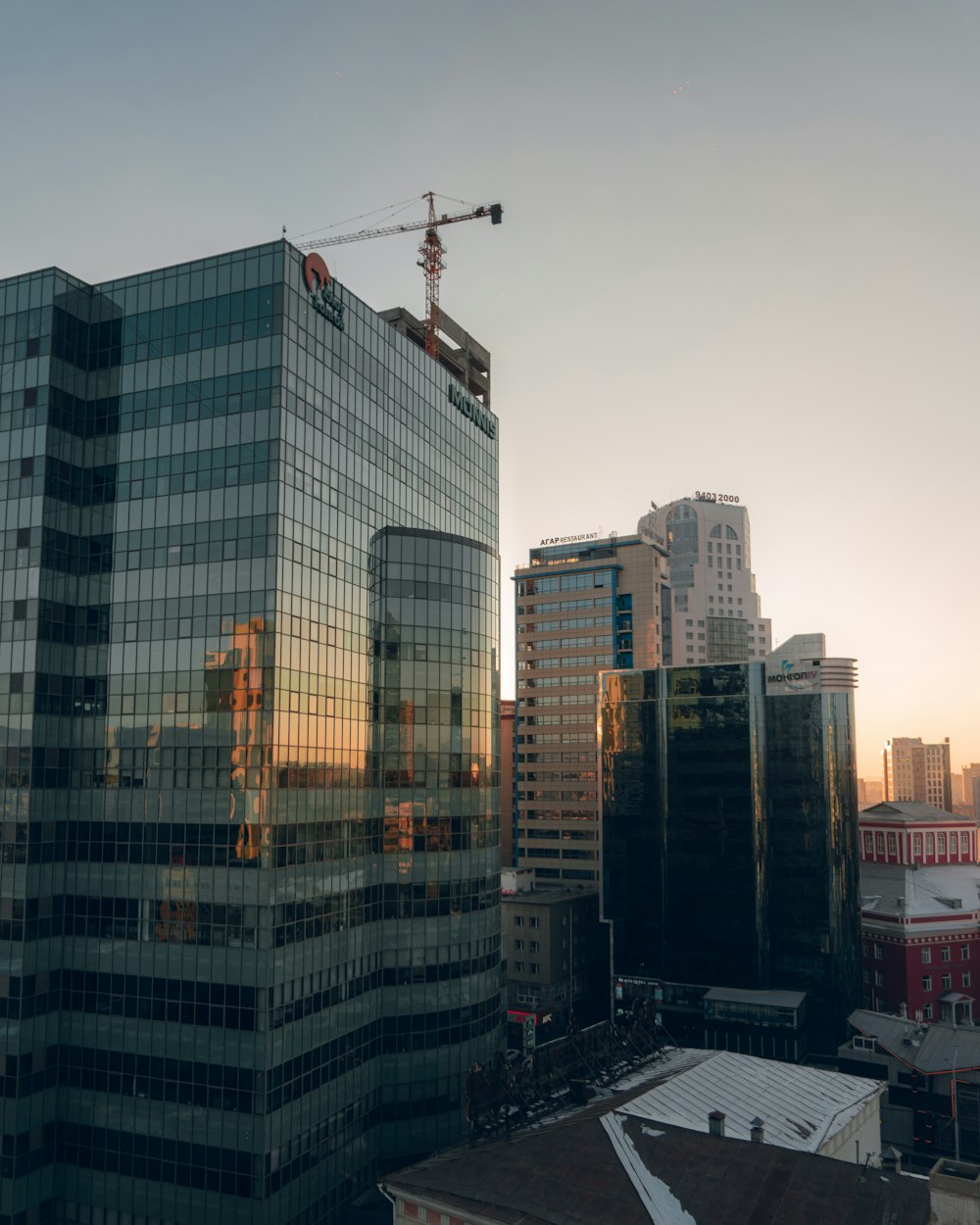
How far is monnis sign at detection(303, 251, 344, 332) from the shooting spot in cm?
8000

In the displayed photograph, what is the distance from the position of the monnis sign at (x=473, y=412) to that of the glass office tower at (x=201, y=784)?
21.7 metres

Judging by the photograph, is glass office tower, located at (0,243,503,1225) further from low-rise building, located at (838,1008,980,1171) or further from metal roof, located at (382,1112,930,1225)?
low-rise building, located at (838,1008,980,1171)

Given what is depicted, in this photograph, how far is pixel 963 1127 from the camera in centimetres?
10381

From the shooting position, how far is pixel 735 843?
134375 millimetres

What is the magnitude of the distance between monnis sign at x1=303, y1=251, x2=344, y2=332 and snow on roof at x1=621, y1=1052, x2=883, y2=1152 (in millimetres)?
68704

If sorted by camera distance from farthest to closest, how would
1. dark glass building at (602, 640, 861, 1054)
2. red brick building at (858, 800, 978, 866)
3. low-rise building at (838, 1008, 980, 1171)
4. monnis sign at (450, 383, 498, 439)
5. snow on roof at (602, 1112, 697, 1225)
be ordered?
red brick building at (858, 800, 978, 866)
dark glass building at (602, 640, 861, 1054)
monnis sign at (450, 383, 498, 439)
low-rise building at (838, 1008, 980, 1171)
snow on roof at (602, 1112, 697, 1225)

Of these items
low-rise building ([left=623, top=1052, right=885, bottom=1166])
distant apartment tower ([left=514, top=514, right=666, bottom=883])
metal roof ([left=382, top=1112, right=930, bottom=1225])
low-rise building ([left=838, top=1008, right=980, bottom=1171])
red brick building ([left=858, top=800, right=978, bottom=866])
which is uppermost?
distant apartment tower ([left=514, top=514, right=666, bottom=883])

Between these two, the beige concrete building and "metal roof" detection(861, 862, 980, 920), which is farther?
the beige concrete building

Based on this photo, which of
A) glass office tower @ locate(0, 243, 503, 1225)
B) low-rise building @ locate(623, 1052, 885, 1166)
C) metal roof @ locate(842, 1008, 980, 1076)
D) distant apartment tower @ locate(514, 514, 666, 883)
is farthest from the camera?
distant apartment tower @ locate(514, 514, 666, 883)

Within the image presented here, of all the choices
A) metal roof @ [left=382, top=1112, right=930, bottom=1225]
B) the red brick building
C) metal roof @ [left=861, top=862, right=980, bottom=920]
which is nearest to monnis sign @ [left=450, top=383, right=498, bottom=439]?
metal roof @ [left=382, top=1112, right=930, bottom=1225]

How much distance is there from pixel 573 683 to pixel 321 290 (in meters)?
123

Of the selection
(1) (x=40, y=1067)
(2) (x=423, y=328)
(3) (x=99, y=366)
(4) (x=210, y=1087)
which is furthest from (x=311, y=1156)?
(2) (x=423, y=328)

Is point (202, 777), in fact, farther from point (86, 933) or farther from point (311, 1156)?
point (311, 1156)

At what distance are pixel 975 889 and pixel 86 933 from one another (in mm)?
138112
